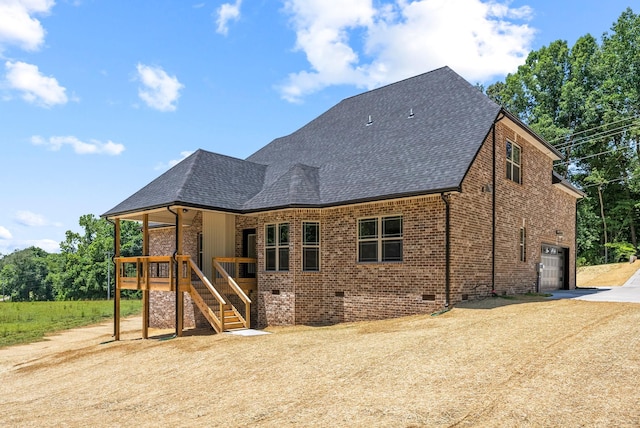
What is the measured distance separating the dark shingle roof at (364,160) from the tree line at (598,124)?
28.7 meters

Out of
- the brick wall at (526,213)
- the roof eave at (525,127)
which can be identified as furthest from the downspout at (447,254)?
the roof eave at (525,127)

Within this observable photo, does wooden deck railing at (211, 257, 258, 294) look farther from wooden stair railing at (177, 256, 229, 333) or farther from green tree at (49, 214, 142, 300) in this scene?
green tree at (49, 214, 142, 300)

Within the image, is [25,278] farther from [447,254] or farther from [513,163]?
[447,254]

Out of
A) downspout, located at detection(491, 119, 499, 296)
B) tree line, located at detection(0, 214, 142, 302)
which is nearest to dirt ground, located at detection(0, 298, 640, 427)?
downspout, located at detection(491, 119, 499, 296)

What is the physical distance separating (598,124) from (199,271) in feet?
134

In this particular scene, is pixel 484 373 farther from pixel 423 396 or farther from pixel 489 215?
pixel 489 215

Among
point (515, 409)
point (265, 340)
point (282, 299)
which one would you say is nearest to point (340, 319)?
point (282, 299)

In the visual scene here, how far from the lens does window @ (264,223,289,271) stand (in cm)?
1702

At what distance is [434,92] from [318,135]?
5668 millimetres

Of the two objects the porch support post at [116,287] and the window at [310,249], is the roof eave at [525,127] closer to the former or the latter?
the window at [310,249]

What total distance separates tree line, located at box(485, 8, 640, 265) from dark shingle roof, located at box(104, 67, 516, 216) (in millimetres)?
28731

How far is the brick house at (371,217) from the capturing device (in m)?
14.6

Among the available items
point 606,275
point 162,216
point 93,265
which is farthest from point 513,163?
point 93,265

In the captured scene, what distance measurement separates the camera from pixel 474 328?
1088 cm
